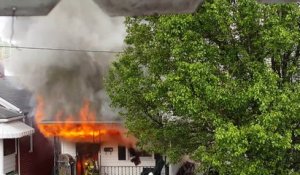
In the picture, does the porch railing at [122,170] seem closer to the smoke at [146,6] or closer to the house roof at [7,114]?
the house roof at [7,114]

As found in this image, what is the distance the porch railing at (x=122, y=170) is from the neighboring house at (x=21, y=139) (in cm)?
251

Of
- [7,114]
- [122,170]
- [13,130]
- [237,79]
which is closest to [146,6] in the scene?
[237,79]

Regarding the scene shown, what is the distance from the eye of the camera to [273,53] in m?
8.86

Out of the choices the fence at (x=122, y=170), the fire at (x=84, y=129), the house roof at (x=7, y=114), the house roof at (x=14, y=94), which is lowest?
the fence at (x=122, y=170)

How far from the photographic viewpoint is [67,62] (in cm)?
1647

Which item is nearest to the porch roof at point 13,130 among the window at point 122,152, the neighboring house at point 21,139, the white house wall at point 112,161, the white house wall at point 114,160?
the neighboring house at point 21,139

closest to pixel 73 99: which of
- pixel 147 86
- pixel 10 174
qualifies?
pixel 10 174

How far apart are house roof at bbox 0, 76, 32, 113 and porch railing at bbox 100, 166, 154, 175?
11.2 ft

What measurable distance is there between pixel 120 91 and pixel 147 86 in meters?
1.06

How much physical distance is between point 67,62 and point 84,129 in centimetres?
255

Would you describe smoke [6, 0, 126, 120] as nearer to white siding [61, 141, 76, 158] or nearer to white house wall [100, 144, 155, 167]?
white siding [61, 141, 76, 158]

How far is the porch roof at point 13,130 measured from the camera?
1352 centimetres

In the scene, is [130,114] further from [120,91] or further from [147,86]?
[147,86]

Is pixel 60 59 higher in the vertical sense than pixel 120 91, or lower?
higher
